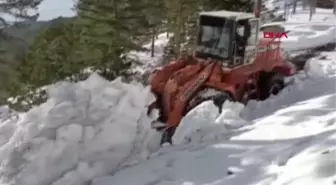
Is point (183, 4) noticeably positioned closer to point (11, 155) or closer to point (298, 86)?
point (298, 86)

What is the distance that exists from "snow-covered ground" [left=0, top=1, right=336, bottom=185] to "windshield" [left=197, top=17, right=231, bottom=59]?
3596 mm

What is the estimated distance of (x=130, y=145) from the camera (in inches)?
336

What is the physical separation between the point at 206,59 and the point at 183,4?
2253 cm

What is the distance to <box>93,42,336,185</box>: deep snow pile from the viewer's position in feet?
21.1

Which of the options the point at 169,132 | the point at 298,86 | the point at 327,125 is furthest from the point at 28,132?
the point at 298,86

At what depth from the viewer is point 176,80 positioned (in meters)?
11.5

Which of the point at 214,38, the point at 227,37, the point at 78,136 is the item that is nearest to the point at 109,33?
the point at 214,38

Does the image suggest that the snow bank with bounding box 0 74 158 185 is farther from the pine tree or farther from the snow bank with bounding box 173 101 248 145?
the pine tree

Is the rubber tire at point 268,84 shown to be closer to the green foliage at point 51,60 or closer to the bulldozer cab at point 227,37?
the bulldozer cab at point 227,37

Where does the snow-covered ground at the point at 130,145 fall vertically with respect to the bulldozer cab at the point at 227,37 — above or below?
below

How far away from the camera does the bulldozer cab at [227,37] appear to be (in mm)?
12773

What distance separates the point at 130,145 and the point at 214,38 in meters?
5.25

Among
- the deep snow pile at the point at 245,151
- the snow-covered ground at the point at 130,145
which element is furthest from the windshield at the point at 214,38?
the snow-covered ground at the point at 130,145

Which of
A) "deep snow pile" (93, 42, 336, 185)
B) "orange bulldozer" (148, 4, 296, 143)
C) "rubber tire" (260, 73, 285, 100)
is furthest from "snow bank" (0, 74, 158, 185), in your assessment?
"rubber tire" (260, 73, 285, 100)
